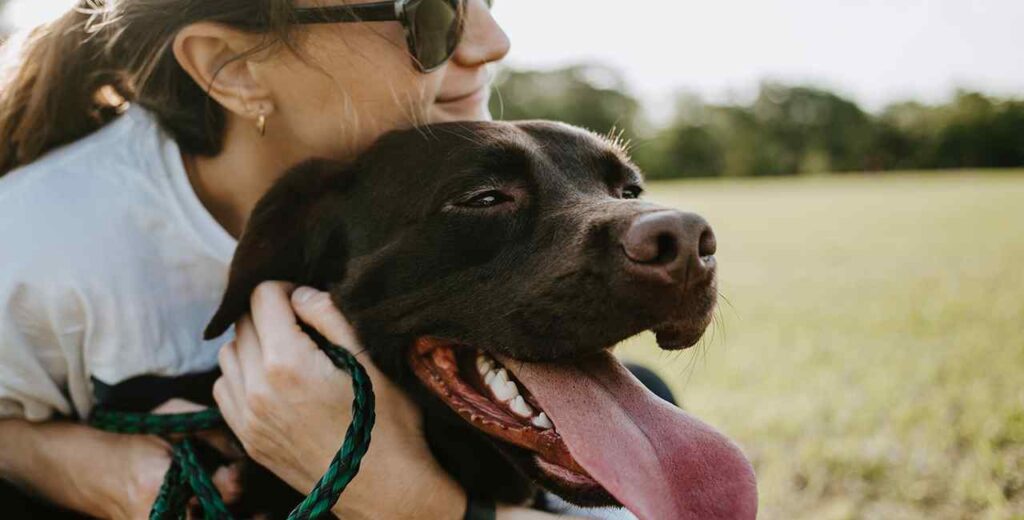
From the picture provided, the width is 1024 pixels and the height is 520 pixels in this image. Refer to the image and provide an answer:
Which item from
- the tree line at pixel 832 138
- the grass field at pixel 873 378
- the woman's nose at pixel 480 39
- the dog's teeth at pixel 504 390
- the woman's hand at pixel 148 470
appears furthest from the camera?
the tree line at pixel 832 138

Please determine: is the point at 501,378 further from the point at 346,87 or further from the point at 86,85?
the point at 86,85

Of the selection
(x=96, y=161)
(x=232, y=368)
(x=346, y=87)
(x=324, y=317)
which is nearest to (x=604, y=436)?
(x=324, y=317)

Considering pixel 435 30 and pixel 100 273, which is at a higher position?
pixel 435 30

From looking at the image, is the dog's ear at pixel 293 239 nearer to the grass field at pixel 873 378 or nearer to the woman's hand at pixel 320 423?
the woman's hand at pixel 320 423

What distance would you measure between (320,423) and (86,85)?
1468 millimetres

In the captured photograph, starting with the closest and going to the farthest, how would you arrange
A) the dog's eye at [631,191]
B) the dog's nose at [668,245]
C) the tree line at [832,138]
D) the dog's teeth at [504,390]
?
the dog's nose at [668,245] → the dog's teeth at [504,390] → the dog's eye at [631,191] → the tree line at [832,138]

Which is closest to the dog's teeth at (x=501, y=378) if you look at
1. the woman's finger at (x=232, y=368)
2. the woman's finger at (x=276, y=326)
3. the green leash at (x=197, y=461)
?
the green leash at (x=197, y=461)

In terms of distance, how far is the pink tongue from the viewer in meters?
1.98

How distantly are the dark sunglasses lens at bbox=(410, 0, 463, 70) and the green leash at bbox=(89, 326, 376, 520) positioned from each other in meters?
0.94

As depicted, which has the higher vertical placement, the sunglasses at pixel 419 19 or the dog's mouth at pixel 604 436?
the sunglasses at pixel 419 19

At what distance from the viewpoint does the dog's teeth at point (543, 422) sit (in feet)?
6.97

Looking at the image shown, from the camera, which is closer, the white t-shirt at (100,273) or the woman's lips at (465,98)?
the white t-shirt at (100,273)

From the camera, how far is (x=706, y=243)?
1964mm

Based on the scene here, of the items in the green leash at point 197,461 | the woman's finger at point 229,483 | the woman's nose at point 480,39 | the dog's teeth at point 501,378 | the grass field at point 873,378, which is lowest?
the grass field at point 873,378
